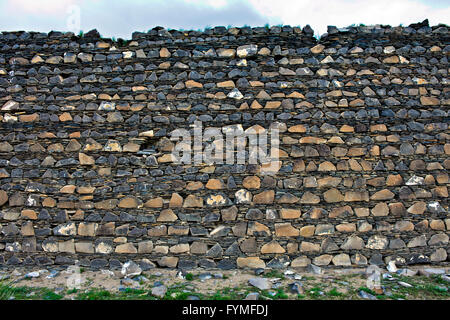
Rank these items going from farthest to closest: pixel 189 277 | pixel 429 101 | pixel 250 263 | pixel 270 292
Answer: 1. pixel 429 101
2. pixel 250 263
3. pixel 189 277
4. pixel 270 292

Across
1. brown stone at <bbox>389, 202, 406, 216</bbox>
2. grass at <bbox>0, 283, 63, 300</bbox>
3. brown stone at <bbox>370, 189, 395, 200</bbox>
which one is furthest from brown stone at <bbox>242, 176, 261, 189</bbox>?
grass at <bbox>0, 283, 63, 300</bbox>

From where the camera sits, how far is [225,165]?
14.0 ft

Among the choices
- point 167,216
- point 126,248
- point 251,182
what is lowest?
point 126,248

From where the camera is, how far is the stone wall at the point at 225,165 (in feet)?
13.7

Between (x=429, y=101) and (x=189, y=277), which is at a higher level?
(x=429, y=101)

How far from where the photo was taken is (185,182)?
4.25 m

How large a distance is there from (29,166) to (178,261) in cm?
238

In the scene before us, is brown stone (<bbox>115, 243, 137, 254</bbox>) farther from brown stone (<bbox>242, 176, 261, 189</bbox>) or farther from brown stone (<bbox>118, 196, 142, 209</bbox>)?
brown stone (<bbox>242, 176, 261, 189</bbox>)

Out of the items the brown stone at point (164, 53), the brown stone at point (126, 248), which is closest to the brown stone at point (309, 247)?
the brown stone at point (126, 248)

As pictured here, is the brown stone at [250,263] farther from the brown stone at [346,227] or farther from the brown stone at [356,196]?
the brown stone at [356,196]

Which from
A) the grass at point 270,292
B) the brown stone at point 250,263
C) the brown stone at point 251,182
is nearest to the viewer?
the grass at point 270,292

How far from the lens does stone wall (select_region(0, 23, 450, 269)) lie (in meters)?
4.18

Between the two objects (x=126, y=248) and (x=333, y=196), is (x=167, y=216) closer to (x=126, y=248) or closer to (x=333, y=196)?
(x=126, y=248)

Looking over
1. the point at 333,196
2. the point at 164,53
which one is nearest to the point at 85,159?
the point at 164,53
